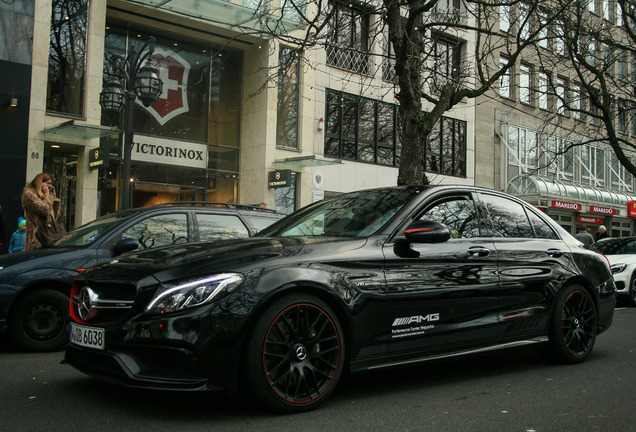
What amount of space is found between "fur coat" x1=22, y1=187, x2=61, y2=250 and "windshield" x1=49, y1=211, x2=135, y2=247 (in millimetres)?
2642

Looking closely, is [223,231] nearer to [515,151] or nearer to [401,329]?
[401,329]

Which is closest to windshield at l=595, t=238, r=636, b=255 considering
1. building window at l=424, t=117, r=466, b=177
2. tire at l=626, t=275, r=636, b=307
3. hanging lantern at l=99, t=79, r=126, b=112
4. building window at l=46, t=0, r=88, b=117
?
tire at l=626, t=275, r=636, b=307

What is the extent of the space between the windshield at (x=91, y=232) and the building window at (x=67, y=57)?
36.5ft

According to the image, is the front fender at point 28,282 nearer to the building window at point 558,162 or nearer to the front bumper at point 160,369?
the front bumper at point 160,369

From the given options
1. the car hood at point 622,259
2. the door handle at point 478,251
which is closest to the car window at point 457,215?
the door handle at point 478,251

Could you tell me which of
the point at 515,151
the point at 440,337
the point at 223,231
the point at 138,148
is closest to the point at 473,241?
the point at 440,337

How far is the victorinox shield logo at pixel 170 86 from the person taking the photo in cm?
2055

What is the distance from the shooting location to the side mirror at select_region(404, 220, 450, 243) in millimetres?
4672

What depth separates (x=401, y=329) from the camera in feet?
15.4

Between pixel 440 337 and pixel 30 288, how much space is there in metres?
4.25

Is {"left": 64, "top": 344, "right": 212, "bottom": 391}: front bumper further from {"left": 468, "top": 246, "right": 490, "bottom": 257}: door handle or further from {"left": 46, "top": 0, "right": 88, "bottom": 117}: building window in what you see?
{"left": 46, "top": 0, "right": 88, "bottom": 117}: building window

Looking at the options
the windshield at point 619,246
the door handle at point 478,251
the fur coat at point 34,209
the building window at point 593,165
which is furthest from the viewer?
the building window at point 593,165

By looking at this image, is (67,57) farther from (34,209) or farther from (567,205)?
(567,205)

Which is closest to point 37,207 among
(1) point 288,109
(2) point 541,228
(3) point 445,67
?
(2) point 541,228
